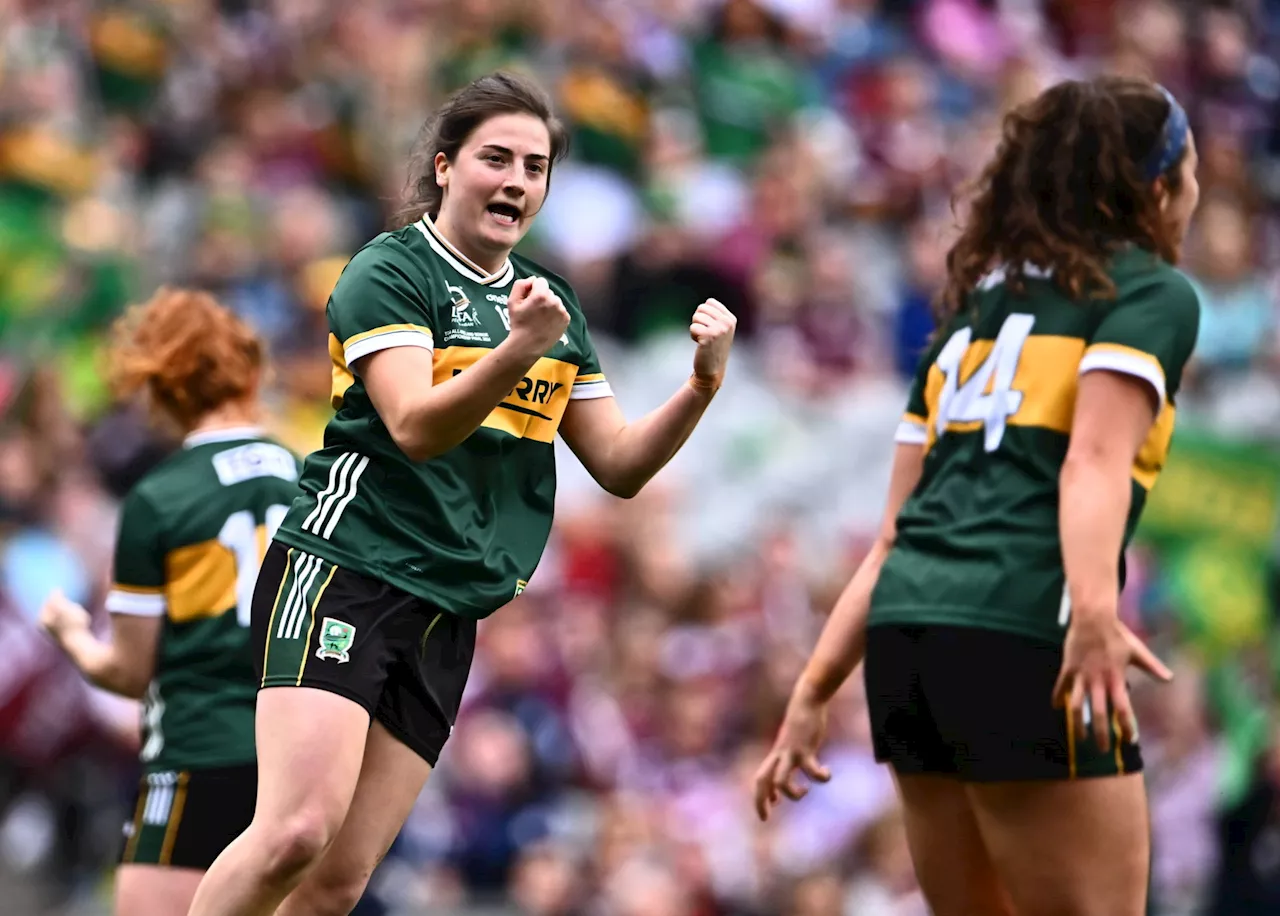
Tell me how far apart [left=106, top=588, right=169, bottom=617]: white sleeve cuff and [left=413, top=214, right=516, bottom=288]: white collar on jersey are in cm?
153

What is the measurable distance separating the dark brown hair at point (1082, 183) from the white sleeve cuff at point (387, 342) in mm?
1291

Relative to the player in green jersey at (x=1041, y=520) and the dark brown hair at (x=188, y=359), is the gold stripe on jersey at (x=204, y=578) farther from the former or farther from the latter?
the player in green jersey at (x=1041, y=520)

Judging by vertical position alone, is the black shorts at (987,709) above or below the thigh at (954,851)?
above

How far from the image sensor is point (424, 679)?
15.2 feet

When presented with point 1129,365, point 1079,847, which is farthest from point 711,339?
point 1079,847

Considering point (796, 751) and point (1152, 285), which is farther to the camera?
point (796, 751)

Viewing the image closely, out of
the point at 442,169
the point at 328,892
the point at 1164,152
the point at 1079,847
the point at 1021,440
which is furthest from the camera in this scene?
the point at 442,169

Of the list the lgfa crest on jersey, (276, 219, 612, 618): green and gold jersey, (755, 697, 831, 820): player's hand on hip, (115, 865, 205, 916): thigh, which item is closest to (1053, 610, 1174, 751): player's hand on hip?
(755, 697, 831, 820): player's hand on hip

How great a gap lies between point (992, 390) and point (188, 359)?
2.50 m

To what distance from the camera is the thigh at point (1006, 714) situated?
13.8 ft

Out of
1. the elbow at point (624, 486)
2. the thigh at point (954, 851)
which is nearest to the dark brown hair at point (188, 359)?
the elbow at point (624, 486)

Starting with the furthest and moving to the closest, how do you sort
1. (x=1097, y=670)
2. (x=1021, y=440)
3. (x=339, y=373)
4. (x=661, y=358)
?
(x=661, y=358) → (x=339, y=373) → (x=1021, y=440) → (x=1097, y=670)

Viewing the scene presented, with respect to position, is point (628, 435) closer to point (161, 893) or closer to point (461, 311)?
point (461, 311)

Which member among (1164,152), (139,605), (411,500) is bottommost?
(139,605)
